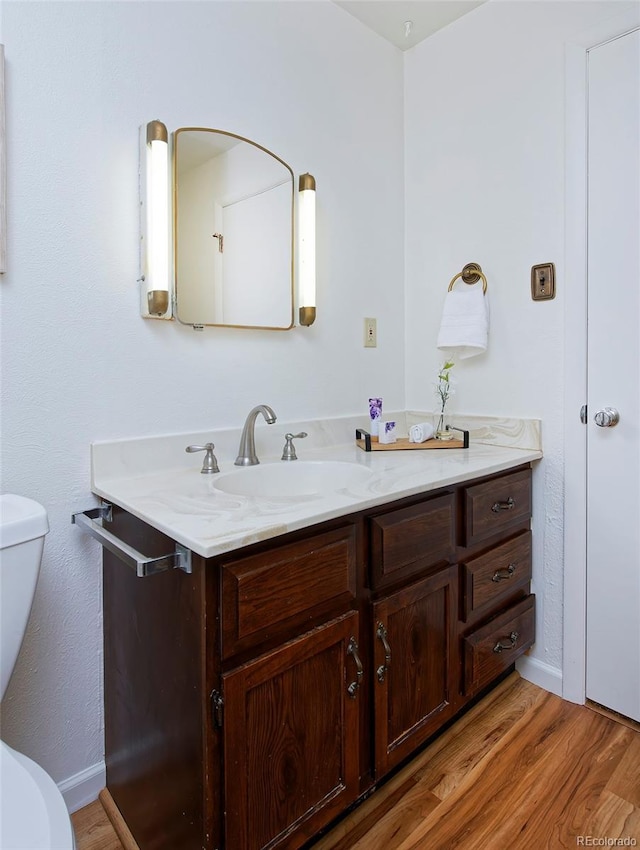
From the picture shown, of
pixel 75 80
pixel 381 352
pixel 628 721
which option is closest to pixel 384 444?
pixel 381 352

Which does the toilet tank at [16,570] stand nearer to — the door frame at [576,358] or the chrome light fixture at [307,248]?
the chrome light fixture at [307,248]

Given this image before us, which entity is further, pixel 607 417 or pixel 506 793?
pixel 607 417

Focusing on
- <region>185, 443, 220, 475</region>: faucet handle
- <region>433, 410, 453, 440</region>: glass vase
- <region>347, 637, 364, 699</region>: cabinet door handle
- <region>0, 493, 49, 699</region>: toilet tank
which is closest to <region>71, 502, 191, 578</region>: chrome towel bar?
<region>0, 493, 49, 699</region>: toilet tank

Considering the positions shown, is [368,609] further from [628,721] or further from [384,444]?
[628,721]

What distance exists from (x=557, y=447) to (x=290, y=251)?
1.07 m

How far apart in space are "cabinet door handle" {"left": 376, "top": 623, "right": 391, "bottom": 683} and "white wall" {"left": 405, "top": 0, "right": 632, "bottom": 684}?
0.79 metres

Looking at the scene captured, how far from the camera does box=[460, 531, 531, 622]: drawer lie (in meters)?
1.41

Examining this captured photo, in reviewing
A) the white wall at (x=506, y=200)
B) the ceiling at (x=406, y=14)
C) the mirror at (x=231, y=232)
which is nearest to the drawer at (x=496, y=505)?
the white wall at (x=506, y=200)

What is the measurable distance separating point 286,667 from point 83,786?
747 millimetres

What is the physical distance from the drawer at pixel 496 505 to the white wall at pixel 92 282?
2.11 feet

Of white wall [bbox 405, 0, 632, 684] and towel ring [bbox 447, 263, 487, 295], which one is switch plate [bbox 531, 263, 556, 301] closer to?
white wall [bbox 405, 0, 632, 684]

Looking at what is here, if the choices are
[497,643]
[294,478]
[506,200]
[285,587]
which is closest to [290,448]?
[294,478]

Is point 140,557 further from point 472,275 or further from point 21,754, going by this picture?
point 472,275

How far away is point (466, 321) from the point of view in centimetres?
178
